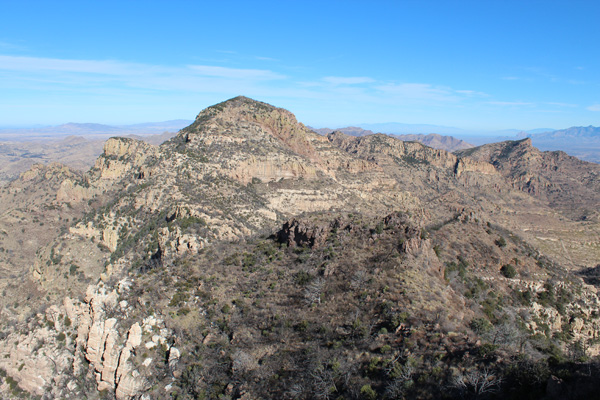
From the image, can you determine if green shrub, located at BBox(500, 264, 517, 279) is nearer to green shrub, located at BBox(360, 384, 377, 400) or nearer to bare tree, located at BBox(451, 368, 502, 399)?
bare tree, located at BBox(451, 368, 502, 399)

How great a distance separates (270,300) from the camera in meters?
28.9

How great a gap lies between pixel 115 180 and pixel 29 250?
792 inches

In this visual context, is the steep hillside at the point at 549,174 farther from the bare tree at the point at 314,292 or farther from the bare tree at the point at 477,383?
the bare tree at the point at 477,383

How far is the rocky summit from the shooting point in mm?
19109

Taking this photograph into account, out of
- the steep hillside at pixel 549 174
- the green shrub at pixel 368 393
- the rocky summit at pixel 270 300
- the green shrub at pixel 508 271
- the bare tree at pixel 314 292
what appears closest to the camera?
the green shrub at pixel 368 393

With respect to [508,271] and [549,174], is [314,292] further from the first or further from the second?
[549,174]

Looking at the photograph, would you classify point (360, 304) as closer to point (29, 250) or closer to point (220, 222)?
point (220, 222)

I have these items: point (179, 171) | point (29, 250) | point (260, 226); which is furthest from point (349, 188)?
point (29, 250)

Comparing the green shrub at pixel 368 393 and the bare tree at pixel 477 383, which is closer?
the bare tree at pixel 477 383

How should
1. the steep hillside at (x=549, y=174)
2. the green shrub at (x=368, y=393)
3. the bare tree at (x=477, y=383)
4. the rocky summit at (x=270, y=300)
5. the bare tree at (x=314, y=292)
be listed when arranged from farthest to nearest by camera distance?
the steep hillside at (x=549, y=174) < the bare tree at (x=314, y=292) < the rocky summit at (x=270, y=300) < the green shrub at (x=368, y=393) < the bare tree at (x=477, y=383)

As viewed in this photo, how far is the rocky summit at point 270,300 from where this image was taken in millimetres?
19109

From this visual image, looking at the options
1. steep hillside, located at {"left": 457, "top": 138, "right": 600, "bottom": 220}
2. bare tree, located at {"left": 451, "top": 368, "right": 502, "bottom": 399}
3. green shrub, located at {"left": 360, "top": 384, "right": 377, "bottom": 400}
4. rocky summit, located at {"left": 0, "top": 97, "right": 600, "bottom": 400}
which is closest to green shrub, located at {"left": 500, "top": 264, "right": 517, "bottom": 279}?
rocky summit, located at {"left": 0, "top": 97, "right": 600, "bottom": 400}

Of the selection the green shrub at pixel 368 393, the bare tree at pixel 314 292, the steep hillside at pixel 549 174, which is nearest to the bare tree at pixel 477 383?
the green shrub at pixel 368 393

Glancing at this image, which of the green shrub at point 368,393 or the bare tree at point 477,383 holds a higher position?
the bare tree at point 477,383
